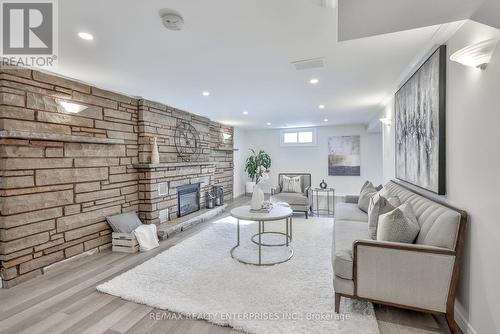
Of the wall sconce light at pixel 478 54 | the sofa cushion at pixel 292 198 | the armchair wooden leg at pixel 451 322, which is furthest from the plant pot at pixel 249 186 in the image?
the wall sconce light at pixel 478 54

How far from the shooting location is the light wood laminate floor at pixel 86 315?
6.11ft

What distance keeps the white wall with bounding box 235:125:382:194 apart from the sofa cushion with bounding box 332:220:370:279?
491 centimetres

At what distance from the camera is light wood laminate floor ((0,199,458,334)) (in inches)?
73.4

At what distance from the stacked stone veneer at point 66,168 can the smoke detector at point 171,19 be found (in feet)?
6.39

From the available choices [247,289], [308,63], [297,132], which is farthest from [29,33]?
[297,132]

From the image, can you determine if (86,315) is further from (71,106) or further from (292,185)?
(292,185)

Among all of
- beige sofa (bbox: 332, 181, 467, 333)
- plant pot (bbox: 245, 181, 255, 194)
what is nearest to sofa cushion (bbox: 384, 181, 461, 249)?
beige sofa (bbox: 332, 181, 467, 333)

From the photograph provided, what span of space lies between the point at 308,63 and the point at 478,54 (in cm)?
145

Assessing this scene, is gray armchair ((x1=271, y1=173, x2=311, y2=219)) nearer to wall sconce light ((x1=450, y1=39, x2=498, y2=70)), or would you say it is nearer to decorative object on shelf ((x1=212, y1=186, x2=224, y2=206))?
decorative object on shelf ((x1=212, y1=186, x2=224, y2=206))

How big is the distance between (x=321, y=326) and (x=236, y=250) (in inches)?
67.6

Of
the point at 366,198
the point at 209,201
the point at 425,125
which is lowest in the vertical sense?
the point at 209,201

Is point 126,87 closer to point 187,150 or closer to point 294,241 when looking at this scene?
point 187,150

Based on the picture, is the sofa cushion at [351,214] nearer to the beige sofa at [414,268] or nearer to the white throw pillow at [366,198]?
the white throw pillow at [366,198]

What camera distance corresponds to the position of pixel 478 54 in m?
1.56
